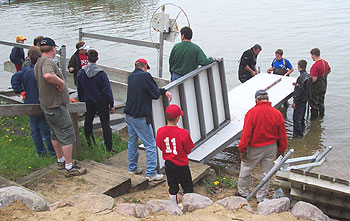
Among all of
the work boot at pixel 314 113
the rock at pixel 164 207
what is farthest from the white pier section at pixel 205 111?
the work boot at pixel 314 113

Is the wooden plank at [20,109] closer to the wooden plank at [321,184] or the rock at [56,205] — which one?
the rock at [56,205]

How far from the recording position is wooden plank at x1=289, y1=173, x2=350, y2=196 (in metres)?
5.53

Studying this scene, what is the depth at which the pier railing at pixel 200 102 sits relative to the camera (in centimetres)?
688

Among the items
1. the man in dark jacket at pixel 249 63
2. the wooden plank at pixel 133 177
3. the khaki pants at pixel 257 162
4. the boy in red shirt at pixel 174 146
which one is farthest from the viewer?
the man in dark jacket at pixel 249 63

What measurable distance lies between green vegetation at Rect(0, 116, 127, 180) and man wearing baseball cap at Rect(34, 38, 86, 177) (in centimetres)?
58

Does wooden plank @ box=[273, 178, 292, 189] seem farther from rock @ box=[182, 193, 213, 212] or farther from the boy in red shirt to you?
rock @ box=[182, 193, 213, 212]

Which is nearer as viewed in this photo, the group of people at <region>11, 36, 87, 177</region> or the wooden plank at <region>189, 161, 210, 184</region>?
the group of people at <region>11, 36, 87, 177</region>

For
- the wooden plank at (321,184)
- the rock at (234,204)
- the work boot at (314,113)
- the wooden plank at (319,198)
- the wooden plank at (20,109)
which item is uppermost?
the wooden plank at (20,109)

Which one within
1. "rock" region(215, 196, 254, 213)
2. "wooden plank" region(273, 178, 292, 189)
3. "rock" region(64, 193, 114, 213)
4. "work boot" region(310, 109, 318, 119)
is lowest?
"work boot" region(310, 109, 318, 119)

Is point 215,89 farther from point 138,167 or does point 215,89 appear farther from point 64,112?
point 64,112

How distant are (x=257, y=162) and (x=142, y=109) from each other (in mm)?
1840

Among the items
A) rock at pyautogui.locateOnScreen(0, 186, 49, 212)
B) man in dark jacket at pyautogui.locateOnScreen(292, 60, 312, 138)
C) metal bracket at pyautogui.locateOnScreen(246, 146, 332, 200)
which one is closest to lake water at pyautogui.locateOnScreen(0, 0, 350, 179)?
man in dark jacket at pyautogui.locateOnScreen(292, 60, 312, 138)

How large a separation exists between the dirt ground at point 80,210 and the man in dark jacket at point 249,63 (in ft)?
19.8

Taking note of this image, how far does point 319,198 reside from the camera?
577cm
